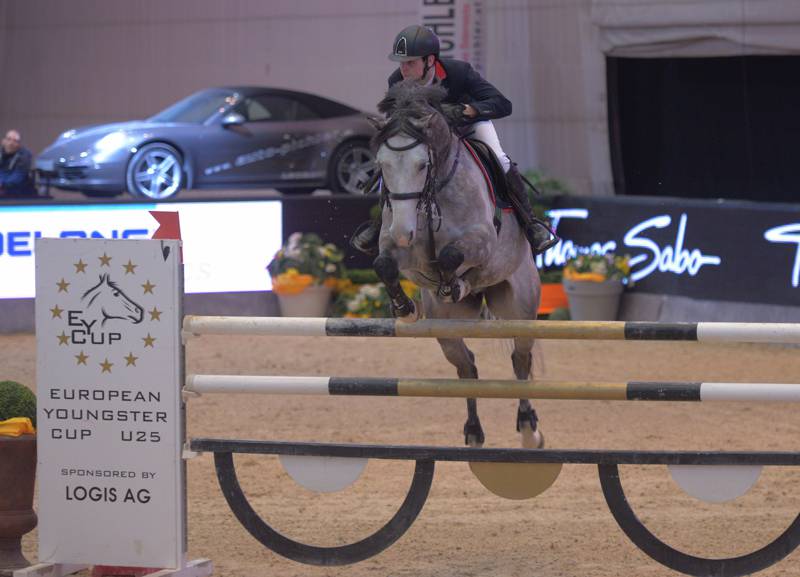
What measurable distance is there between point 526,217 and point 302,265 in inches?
253

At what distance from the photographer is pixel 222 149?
14211 mm

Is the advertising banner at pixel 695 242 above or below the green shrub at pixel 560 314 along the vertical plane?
above

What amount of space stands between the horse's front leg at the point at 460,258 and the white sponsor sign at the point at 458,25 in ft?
30.6

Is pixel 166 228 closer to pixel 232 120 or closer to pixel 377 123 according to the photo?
pixel 377 123

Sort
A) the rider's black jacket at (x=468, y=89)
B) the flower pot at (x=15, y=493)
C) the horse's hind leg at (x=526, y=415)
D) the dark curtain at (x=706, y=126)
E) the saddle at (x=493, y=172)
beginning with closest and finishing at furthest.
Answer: the flower pot at (x=15, y=493), the rider's black jacket at (x=468, y=89), the saddle at (x=493, y=172), the horse's hind leg at (x=526, y=415), the dark curtain at (x=706, y=126)

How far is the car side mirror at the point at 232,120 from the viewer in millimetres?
14273

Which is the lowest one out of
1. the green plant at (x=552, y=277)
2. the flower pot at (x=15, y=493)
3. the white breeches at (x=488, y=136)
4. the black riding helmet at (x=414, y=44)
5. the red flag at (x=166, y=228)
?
the flower pot at (x=15, y=493)

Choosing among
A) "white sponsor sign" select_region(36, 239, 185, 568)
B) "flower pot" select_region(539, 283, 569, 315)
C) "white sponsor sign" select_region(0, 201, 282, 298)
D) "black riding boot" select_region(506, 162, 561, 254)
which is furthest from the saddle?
"flower pot" select_region(539, 283, 569, 315)

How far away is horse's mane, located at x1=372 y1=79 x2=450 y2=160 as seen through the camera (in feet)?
16.3

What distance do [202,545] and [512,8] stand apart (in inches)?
447

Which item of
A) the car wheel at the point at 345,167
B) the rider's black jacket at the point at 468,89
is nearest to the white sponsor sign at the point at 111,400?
the rider's black jacket at the point at 468,89

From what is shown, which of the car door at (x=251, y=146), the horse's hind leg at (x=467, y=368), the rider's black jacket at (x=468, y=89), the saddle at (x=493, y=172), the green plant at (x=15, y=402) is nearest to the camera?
the green plant at (x=15, y=402)

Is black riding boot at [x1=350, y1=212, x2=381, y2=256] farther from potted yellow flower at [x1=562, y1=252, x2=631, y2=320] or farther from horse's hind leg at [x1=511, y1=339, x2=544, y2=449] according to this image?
potted yellow flower at [x1=562, y1=252, x2=631, y2=320]

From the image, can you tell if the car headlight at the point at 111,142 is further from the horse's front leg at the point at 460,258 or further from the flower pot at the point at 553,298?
the horse's front leg at the point at 460,258
